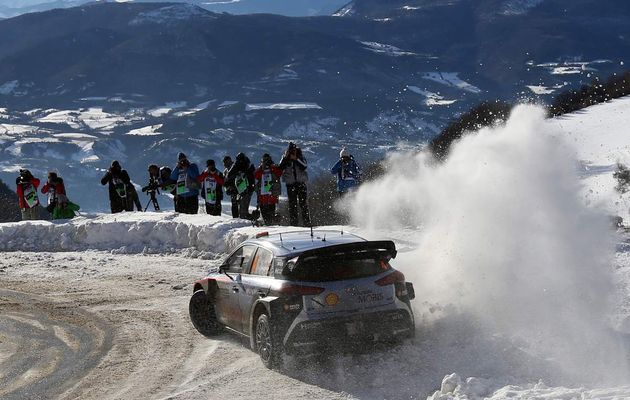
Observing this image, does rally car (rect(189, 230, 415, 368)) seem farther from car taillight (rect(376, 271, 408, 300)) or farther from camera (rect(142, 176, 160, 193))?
camera (rect(142, 176, 160, 193))

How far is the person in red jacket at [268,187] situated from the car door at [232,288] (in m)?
9.04

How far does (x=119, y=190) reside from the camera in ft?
86.5

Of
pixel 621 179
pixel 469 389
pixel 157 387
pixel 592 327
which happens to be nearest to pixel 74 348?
pixel 157 387

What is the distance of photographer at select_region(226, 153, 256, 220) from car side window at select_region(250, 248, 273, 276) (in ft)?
34.8

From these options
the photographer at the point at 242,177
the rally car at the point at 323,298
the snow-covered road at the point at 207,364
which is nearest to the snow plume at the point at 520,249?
the snow-covered road at the point at 207,364

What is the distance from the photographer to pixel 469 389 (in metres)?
8.16

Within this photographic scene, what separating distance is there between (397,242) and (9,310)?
668cm

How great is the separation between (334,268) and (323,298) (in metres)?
0.40

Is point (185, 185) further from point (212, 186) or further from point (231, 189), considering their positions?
point (231, 189)

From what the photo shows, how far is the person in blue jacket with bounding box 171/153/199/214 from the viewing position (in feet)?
75.7

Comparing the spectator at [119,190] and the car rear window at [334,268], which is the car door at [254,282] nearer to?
the car rear window at [334,268]

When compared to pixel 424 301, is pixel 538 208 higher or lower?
higher

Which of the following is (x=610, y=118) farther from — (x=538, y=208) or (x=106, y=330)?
(x=106, y=330)

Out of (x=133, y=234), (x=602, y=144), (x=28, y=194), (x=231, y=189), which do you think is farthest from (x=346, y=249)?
(x=602, y=144)
